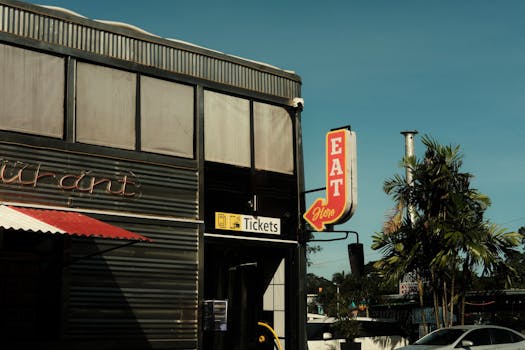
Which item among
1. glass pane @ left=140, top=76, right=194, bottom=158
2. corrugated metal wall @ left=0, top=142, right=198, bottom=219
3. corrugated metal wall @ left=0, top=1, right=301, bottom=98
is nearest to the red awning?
corrugated metal wall @ left=0, top=142, right=198, bottom=219

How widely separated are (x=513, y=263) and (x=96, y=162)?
15.5 m

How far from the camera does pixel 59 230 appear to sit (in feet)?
37.2

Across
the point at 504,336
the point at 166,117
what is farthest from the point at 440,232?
the point at 166,117

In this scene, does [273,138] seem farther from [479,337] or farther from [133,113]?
[479,337]

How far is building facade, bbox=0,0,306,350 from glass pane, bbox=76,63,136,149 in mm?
27

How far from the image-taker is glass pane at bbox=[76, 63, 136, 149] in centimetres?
1505

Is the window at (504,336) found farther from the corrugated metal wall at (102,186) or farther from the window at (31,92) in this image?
the window at (31,92)

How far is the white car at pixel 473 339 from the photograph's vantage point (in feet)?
59.0

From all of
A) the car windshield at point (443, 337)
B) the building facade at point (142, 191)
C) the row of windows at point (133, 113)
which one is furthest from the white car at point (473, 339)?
the row of windows at point (133, 113)

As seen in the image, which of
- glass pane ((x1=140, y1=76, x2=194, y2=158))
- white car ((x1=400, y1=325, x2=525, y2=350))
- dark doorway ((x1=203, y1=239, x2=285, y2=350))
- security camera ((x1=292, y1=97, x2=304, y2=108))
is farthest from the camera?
security camera ((x1=292, y1=97, x2=304, y2=108))

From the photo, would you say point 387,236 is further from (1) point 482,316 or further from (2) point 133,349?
(1) point 482,316

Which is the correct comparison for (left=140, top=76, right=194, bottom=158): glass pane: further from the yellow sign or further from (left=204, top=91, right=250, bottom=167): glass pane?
the yellow sign

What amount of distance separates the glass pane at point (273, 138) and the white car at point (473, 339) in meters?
5.30

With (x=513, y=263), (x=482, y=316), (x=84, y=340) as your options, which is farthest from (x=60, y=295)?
(x=482, y=316)
